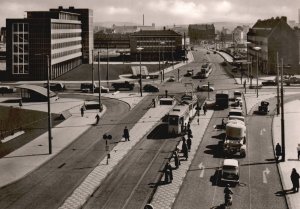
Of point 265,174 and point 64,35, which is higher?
point 64,35

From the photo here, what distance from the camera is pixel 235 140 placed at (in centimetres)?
4544

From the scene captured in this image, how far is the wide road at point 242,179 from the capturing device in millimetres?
30766

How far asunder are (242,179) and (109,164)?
490 inches

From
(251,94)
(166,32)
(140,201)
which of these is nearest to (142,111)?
(251,94)

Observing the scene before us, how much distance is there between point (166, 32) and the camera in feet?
590

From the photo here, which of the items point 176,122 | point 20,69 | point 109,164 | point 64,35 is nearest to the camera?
point 109,164

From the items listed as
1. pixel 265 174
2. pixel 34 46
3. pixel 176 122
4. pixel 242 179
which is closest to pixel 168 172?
pixel 242 179

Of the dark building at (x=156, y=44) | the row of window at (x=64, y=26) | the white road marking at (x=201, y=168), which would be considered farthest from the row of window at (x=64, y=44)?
the white road marking at (x=201, y=168)

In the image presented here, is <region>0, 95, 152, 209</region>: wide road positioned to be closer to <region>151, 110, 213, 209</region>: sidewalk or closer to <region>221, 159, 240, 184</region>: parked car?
<region>151, 110, 213, 209</region>: sidewalk

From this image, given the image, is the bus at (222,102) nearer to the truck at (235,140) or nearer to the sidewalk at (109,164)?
the sidewalk at (109,164)

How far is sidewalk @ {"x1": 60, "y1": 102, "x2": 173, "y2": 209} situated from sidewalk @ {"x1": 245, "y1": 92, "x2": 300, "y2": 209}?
48.2 ft

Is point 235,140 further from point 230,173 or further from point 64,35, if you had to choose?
point 64,35

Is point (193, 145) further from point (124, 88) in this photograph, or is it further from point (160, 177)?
point (124, 88)

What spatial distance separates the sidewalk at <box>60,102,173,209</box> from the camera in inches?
1253
